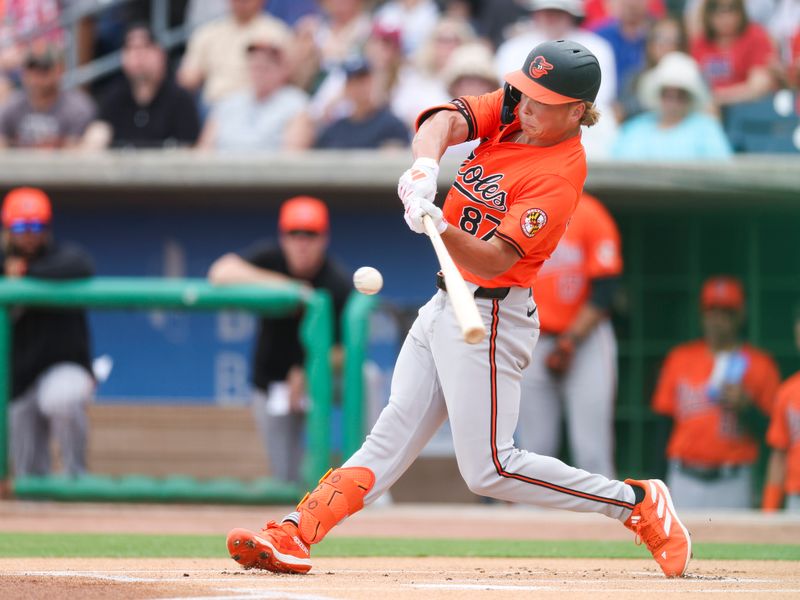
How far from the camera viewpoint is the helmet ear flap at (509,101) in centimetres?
432

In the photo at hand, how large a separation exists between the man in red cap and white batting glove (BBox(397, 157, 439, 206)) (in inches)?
180

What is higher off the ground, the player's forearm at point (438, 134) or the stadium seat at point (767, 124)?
the stadium seat at point (767, 124)

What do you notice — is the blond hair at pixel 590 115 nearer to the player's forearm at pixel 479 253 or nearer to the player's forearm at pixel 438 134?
the player's forearm at pixel 438 134

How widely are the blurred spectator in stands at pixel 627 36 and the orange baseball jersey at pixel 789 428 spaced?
2.45m

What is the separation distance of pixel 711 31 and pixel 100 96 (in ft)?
13.8

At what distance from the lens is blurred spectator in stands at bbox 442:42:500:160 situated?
8.34 m

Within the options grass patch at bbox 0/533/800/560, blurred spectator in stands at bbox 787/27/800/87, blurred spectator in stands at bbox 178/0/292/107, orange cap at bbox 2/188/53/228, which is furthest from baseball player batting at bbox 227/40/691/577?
blurred spectator in stands at bbox 178/0/292/107

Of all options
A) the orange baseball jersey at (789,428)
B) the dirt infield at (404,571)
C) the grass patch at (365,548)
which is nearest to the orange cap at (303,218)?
the dirt infield at (404,571)

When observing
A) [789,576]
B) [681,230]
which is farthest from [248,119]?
[789,576]

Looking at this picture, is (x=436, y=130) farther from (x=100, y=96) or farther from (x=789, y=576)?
(x=100, y=96)

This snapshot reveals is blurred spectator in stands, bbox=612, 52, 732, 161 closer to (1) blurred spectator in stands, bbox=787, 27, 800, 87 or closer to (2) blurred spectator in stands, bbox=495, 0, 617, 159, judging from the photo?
(2) blurred spectator in stands, bbox=495, 0, 617, 159

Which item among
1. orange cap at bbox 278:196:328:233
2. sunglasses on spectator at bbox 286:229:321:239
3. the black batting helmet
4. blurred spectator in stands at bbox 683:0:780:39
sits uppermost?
blurred spectator in stands at bbox 683:0:780:39

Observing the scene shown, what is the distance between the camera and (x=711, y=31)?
8969 mm

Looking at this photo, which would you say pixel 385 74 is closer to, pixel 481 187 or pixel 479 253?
pixel 481 187
